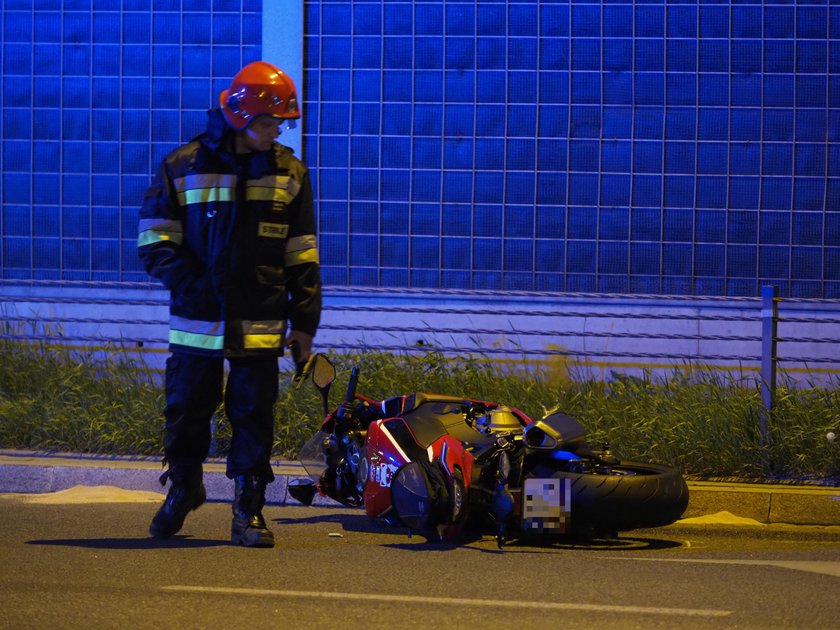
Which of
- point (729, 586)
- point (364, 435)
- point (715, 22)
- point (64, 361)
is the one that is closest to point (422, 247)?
point (715, 22)

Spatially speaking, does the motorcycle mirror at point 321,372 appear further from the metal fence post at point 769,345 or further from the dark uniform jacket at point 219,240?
the metal fence post at point 769,345

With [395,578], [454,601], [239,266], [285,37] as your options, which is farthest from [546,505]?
[285,37]

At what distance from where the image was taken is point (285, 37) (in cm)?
1429

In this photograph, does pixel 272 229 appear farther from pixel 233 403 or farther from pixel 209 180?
pixel 233 403

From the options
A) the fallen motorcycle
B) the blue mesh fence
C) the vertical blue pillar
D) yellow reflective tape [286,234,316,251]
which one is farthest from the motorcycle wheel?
the vertical blue pillar

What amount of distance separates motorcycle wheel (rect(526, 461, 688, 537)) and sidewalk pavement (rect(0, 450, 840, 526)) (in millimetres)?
971

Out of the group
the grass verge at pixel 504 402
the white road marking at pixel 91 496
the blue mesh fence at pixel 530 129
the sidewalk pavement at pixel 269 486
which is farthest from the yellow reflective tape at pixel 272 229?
the blue mesh fence at pixel 530 129

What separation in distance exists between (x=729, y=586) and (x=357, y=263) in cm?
899

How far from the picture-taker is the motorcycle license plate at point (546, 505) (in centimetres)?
649

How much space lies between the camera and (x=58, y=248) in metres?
15.1

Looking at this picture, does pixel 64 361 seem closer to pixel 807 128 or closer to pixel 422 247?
pixel 422 247

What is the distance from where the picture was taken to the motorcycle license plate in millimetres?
6492

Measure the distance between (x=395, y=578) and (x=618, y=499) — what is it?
1.15 metres

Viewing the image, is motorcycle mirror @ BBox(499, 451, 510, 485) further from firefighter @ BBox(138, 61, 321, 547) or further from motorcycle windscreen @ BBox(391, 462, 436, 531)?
firefighter @ BBox(138, 61, 321, 547)
